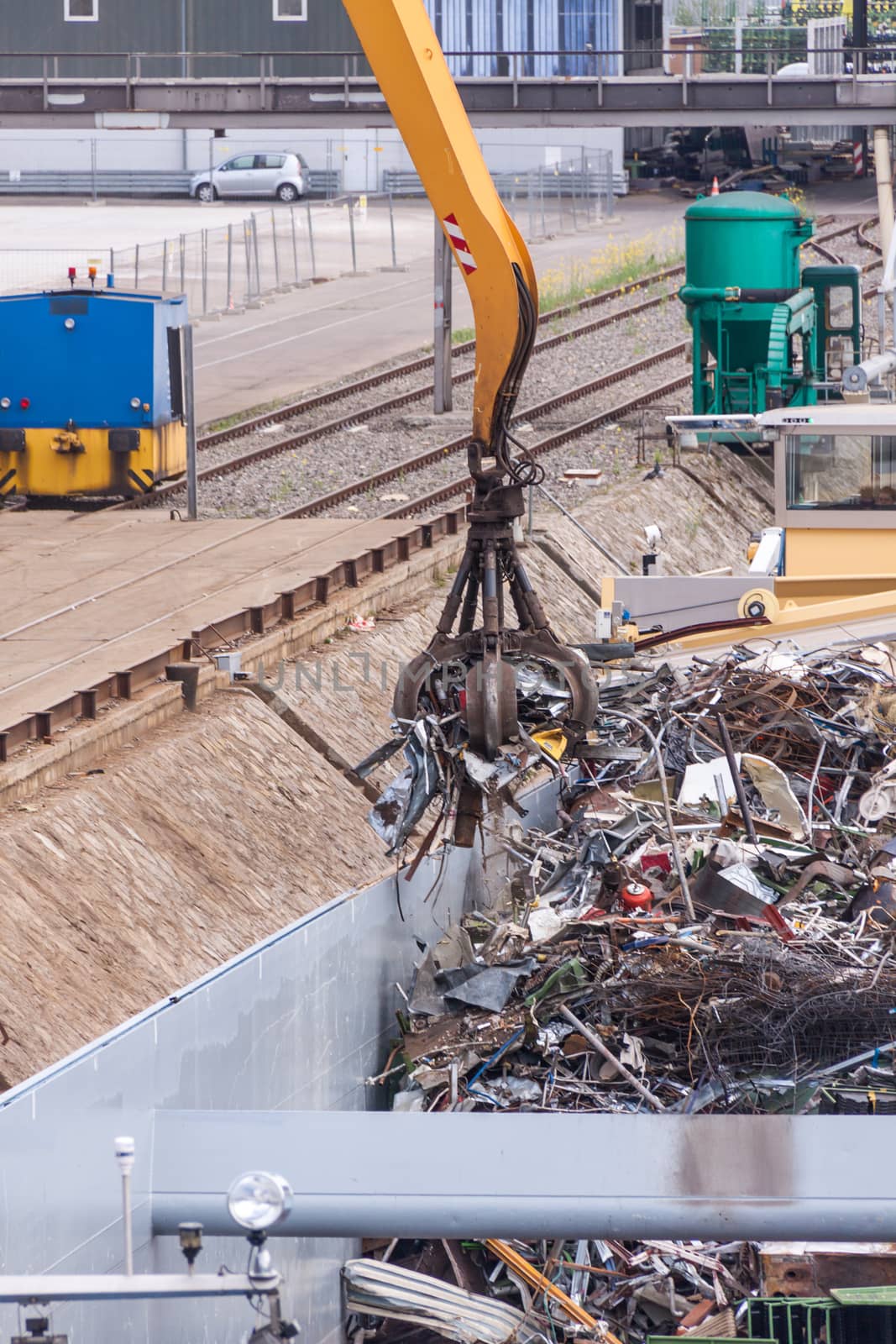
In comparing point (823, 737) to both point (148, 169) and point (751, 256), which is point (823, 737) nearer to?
point (751, 256)

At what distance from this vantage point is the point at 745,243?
24.1 m

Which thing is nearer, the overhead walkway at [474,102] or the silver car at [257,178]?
the overhead walkway at [474,102]

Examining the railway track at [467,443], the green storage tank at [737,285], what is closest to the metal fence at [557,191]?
the railway track at [467,443]

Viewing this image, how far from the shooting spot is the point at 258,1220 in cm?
486

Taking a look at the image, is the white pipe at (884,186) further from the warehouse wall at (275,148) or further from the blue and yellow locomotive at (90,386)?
the warehouse wall at (275,148)

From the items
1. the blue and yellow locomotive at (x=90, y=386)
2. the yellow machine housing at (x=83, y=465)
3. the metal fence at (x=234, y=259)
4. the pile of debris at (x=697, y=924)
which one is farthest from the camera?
the metal fence at (x=234, y=259)

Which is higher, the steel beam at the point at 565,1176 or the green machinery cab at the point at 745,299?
the green machinery cab at the point at 745,299

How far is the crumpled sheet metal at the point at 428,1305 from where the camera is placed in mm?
8312

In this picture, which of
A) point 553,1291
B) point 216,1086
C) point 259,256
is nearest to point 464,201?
point 216,1086

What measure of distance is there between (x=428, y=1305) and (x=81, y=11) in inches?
1655

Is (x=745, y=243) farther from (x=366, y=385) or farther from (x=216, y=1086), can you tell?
(x=216, y=1086)

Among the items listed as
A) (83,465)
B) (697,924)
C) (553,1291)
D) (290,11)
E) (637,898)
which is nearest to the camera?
(553,1291)

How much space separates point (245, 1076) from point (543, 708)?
2.11 metres

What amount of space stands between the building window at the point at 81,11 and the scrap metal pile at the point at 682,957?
122 feet
